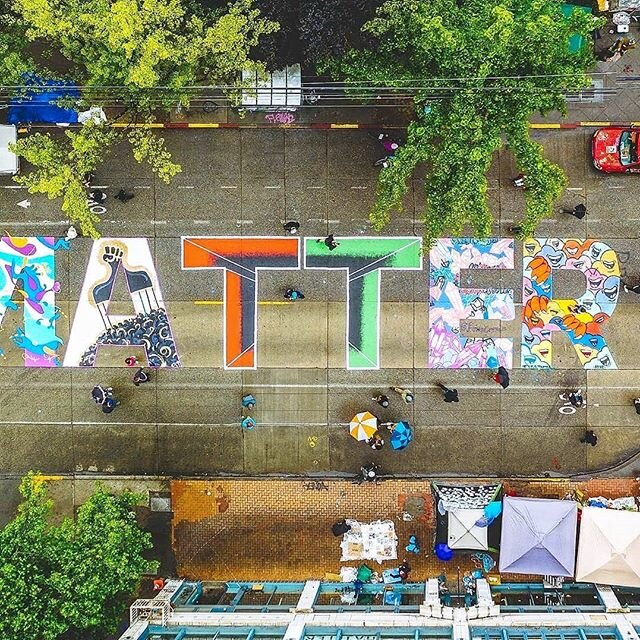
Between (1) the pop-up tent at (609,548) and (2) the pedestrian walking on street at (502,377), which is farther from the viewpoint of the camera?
(2) the pedestrian walking on street at (502,377)

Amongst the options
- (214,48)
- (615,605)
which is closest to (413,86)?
(214,48)

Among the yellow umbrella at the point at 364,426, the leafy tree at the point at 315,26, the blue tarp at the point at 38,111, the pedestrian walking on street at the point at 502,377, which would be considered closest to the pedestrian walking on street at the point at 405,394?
the yellow umbrella at the point at 364,426

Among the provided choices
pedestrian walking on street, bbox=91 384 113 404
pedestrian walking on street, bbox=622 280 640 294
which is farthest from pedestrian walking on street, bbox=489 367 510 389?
pedestrian walking on street, bbox=91 384 113 404

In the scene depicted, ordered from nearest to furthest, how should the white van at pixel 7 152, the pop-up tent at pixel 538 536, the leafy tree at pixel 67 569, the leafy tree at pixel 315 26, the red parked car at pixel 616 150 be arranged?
the leafy tree at pixel 67 569 → the leafy tree at pixel 315 26 → the pop-up tent at pixel 538 536 → the white van at pixel 7 152 → the red parked car at pixel 616 150

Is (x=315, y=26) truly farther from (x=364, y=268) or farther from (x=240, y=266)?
(x=240, y=266)

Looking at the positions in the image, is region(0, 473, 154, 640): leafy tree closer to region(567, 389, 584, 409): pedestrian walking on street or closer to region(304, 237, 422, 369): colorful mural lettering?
region(304, 237, 422, 369): colorful mural lettering

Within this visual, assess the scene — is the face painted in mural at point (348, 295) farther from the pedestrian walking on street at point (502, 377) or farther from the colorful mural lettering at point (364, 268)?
the pedestrian walking on street at point (502, 377)
